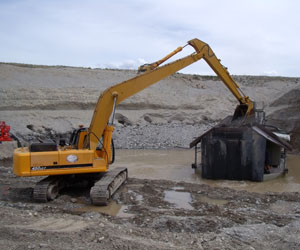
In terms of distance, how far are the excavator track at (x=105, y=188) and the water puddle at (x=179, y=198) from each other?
3.91 feet

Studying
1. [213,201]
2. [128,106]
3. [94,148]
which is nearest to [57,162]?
[94,148]

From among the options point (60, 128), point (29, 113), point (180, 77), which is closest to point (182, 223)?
point (60, 128)

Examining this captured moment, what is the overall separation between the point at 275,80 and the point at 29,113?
3156cm

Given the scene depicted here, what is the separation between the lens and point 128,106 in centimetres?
2694

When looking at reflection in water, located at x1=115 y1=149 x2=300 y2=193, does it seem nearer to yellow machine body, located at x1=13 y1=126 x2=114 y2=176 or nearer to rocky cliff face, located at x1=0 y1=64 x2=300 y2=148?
rocky cliff face, located at x1=0 y1=64 x2=300 y2=148

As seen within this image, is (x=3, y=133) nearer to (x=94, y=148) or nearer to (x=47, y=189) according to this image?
(x=94, y=148)

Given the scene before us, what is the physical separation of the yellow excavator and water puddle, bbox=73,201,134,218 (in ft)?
0.46

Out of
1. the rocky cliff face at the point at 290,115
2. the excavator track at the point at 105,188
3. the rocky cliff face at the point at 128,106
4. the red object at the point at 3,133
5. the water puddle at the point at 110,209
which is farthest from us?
the rocky cliff face at the point at 128,106

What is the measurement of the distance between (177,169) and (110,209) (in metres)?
5.45

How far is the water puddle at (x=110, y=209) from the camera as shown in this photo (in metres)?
7.08

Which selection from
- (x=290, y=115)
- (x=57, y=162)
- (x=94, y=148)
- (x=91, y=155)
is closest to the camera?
(x=57, y=162)

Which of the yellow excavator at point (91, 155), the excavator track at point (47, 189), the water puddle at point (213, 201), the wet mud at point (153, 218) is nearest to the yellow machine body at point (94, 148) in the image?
the yellow excavator at point (91, 155)

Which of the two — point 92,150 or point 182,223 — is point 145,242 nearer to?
A: point 182,223

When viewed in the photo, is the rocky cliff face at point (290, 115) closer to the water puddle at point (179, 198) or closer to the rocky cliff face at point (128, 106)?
the rocky cliff face at point (128, 106)
